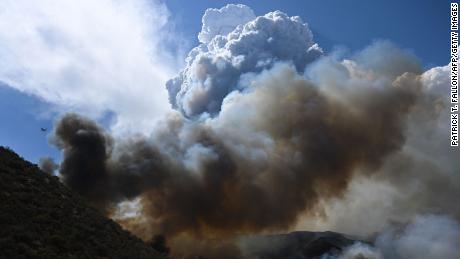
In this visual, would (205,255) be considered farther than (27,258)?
Yes

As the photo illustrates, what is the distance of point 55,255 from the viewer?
83.5ft

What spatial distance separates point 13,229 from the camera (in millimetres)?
25828

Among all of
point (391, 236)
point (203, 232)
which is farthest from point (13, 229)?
point (391, 236)

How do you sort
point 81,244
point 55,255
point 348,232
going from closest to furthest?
point 55,255, point 81,244, point 348,232

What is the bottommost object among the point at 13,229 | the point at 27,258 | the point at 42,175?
the point at 27,258

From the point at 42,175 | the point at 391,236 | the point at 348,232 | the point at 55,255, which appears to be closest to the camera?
the point at 55,255

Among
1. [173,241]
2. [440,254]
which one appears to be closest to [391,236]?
[440,254]

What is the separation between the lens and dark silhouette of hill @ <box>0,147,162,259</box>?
25.5 m

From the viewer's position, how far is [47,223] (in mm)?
29281

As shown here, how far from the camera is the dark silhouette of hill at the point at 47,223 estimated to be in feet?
83.6

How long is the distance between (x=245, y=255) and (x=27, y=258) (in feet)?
183

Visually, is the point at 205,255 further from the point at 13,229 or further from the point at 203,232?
the point at 13,229

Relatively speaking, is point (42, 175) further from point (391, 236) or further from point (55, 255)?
point (391, 236)

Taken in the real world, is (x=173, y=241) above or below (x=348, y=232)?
below
